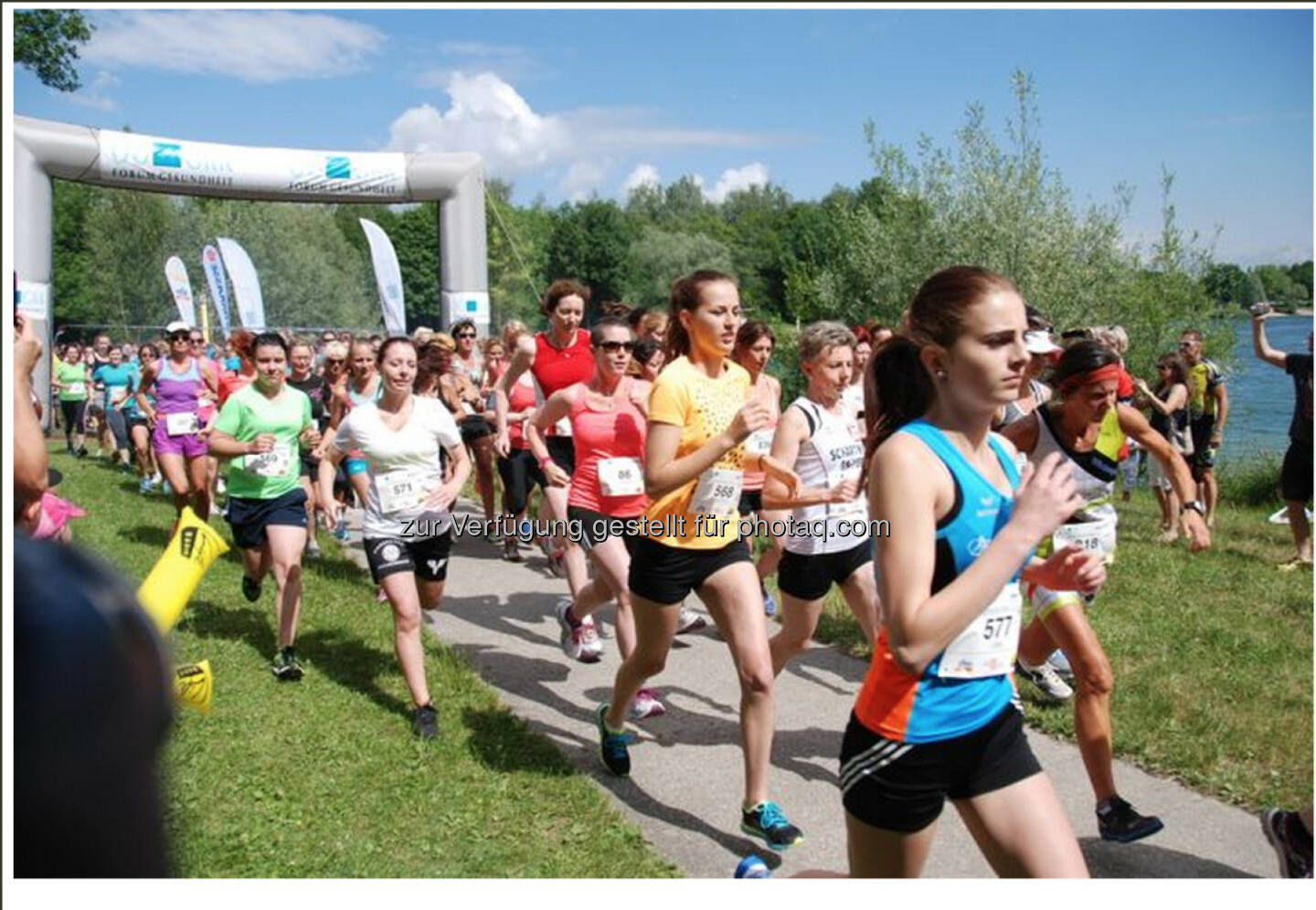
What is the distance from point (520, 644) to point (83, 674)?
627 cm

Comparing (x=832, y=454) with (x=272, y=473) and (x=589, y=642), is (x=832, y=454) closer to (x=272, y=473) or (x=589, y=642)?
(x=589, y=642)

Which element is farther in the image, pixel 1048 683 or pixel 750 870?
pixel 1048 683

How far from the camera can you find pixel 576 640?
20.4 feet

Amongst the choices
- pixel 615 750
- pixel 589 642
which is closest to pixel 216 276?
pixel 589 642

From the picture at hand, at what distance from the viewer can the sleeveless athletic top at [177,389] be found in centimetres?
1069

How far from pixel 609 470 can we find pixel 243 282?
17.4m

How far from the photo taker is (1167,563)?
8.53 m

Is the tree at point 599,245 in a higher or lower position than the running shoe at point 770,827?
higher

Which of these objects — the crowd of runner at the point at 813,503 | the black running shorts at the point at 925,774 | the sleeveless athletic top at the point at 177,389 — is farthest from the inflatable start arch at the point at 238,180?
the black running shorts at the point at 925,774

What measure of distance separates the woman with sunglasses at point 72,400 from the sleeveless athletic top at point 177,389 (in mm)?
7756

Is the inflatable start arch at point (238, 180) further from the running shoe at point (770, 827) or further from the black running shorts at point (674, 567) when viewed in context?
the running shoe at point (770, 827)

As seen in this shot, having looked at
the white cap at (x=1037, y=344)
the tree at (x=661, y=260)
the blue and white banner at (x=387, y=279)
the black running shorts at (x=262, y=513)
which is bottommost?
the black running shorts at (x=262, y=513)

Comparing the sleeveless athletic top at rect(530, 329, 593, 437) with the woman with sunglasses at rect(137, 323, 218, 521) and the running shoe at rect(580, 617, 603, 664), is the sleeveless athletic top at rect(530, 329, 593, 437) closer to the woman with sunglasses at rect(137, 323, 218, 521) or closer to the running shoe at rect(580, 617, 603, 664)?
the running shoe at rect(580, 617, 603, 664)
